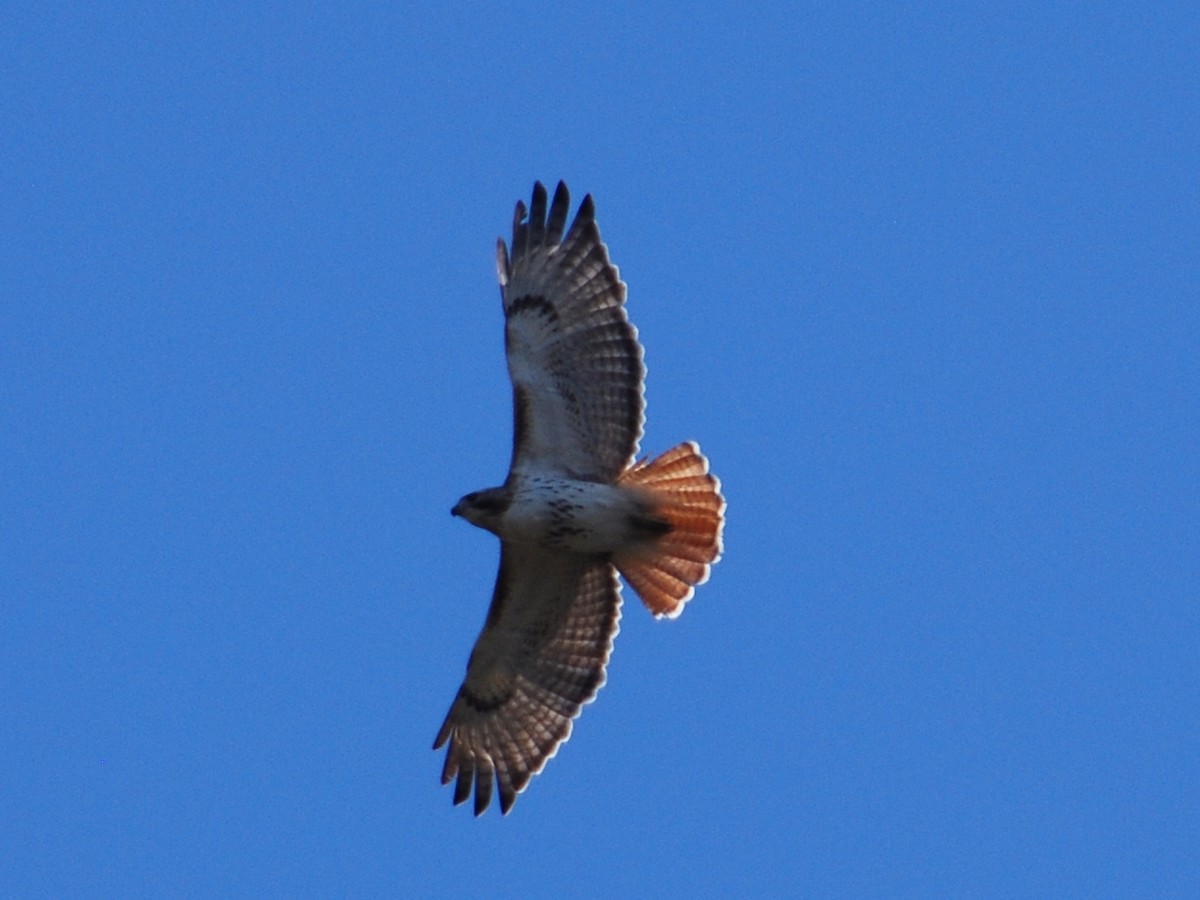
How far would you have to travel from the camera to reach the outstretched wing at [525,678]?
13102mm

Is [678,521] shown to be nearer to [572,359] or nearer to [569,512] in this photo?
[569,512]

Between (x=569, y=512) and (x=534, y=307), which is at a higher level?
(x=534, y=307)

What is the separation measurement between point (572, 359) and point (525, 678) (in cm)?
200

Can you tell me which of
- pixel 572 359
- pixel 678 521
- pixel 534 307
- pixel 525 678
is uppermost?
pixel 534 307

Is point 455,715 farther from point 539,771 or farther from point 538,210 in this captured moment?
point 538,210

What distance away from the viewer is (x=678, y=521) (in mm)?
12383

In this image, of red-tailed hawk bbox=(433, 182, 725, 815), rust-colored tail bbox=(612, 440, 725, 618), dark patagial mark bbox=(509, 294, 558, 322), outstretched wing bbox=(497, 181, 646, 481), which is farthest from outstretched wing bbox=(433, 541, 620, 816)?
dark patagial mark bbox=(509, 294, 558, 322)

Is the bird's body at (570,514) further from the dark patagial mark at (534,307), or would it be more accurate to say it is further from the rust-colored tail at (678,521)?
the dark patagial mark at (534,307)

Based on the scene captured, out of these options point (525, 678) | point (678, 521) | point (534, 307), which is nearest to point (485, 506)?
point (678, 521)

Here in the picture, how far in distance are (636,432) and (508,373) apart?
0.79 meters

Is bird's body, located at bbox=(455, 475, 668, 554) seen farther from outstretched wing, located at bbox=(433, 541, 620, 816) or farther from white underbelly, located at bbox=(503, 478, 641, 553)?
outstretched wing, located at bbox=(433, 541, 620, 816)

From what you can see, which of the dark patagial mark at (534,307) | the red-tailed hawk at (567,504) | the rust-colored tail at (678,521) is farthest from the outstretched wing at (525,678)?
Answer: the dark patagial mark at (534,307)

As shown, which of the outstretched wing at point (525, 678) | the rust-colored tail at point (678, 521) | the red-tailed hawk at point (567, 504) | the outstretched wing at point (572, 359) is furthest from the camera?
the outstretched wing at point (525, 678)

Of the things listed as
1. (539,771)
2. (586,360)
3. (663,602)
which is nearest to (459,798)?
(539,771)
